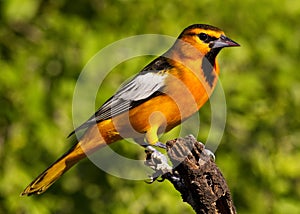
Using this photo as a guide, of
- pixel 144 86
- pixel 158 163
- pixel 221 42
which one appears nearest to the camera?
pixel 158 163

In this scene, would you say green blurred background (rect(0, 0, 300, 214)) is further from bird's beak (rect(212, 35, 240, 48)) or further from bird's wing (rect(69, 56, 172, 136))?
bird's beak (rect(212, 35, 240, 48))

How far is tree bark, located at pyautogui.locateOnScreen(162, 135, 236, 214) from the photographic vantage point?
12.0ft

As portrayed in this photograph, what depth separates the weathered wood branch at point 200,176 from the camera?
12.0 feet

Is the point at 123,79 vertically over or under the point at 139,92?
under

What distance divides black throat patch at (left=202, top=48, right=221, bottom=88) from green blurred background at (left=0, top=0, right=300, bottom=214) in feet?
3.83

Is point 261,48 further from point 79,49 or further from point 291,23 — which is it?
point 79,49

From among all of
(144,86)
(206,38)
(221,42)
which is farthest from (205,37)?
(144,86)

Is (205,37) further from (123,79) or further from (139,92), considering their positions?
(123,79)

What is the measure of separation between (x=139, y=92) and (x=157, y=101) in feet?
0.50

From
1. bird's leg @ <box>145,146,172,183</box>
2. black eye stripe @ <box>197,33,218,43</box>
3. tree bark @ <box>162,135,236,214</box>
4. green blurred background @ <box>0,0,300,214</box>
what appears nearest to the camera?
tree bark @ <box>162,135,236,214</box>

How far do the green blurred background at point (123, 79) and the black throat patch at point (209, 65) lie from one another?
1166 millimetres

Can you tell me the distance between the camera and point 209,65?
441 centimetres

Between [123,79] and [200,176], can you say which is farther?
[123,79]

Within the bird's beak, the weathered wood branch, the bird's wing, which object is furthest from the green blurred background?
the weathered wood branch
